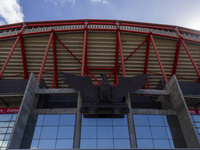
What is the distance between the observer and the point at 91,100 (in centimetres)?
1770

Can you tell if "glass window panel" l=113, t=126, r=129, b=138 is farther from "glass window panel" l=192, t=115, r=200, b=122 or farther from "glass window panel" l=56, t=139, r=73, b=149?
"glass window panel" l=192, t=115, r=200, b=122

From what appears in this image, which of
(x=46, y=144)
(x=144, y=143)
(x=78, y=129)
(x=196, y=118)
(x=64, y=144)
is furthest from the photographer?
(x=196, y=118)

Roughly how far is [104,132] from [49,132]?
19.1 ft

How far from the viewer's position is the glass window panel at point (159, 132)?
15.3 m

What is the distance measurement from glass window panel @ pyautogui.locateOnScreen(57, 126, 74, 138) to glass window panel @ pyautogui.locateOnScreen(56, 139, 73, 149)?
1.59ft

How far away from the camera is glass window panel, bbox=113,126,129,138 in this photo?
14.9 meters

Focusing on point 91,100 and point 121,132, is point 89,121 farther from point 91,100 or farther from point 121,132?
point 121,132

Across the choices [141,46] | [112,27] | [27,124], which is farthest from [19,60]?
[141,46]

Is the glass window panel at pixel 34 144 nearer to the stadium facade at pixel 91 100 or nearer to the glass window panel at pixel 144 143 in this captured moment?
the stadium facade at pixel 91 100

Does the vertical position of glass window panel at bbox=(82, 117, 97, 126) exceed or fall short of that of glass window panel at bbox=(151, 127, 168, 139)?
it exceeds it

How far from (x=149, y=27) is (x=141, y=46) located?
12.4ft

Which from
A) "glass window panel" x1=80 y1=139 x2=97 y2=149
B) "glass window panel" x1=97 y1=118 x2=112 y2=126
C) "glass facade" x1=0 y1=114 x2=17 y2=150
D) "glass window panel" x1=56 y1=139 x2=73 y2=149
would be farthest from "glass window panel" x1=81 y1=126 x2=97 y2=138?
"glass facade" x1=0 y1=114 x2=17 y2=150

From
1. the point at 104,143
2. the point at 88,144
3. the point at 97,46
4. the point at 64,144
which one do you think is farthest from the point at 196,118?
the point at 97,46

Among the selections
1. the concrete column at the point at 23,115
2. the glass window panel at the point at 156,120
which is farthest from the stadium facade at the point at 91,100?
the glass window panel at the point at 156,120
